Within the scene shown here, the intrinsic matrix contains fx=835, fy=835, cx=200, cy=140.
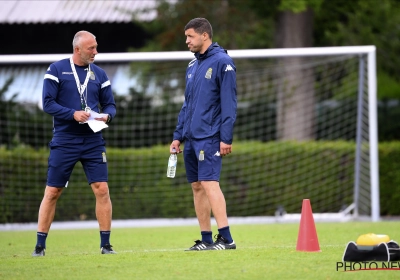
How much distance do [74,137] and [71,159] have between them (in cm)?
23

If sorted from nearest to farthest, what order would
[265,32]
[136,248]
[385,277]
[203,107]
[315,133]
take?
[385,277] < [203,107] < [136,248] < [315,133] < [265,32]

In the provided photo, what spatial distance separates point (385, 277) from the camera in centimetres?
645

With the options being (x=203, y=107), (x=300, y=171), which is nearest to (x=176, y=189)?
(x=300, y=171)

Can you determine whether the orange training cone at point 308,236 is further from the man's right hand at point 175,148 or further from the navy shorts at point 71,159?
the navy shorts at point 71,159

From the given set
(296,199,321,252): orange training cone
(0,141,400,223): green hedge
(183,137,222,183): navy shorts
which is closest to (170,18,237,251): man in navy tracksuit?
(183,137,222,183): navy shorts

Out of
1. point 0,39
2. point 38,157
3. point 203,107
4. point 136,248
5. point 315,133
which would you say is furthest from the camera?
point 0,39

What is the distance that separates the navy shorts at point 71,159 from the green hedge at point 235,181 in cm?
719

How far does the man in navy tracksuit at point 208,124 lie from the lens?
8133 millimetres

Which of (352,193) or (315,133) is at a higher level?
(315,133)

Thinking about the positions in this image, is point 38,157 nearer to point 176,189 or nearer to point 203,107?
point 176,189

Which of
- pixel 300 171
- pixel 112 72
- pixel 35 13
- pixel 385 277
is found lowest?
pixel 385 277

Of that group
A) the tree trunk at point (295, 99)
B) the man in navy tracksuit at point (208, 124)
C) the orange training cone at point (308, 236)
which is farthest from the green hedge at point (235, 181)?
the orange training cone at point (308, 236)

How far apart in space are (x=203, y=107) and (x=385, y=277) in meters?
2.66

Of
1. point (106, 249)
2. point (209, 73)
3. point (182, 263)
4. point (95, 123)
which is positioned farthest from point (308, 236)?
point (95, 123)
